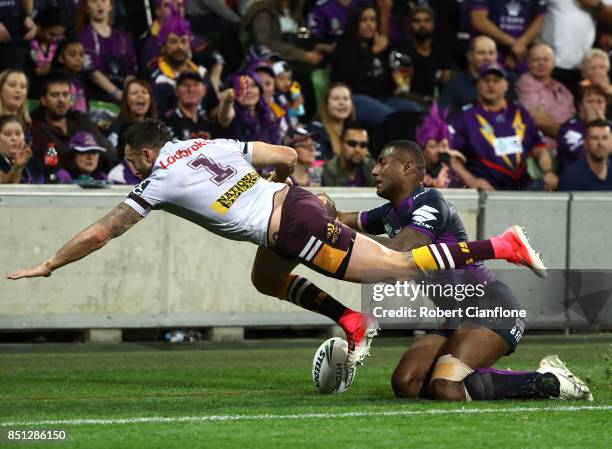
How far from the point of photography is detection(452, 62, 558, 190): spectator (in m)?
16.5

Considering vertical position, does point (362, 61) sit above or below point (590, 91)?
above

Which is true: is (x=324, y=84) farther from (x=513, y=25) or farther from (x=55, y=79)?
(x=55, y=79)

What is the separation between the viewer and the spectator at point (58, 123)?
47.6 feet

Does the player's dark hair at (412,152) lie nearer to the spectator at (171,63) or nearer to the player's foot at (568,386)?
the player's foot at (568,386)

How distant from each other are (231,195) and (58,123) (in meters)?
5.75

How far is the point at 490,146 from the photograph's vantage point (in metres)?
16.6

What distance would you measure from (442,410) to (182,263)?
526 cm

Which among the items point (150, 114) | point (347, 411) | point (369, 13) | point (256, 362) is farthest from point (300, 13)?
point (347, 411)

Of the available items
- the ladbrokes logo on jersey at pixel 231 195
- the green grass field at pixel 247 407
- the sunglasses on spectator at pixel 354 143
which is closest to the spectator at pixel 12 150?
the green grass field at pixel 247 407

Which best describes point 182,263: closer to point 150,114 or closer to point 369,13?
point 150,114

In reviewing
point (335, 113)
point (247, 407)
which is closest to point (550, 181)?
point (335, 113)

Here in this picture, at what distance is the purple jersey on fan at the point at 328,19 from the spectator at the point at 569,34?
2.98m

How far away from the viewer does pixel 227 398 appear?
983 cm

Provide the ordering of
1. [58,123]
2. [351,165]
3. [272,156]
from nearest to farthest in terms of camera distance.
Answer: [272,156], [58,123], [351,165]
